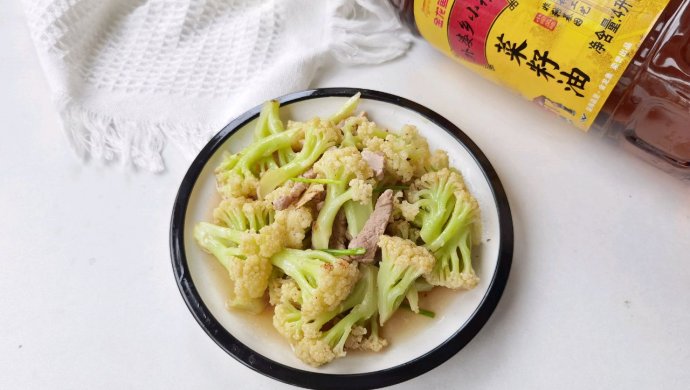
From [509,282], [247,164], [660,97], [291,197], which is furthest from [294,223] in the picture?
[660,97]

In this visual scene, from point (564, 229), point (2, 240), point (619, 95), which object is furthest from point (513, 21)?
point (2, 240)

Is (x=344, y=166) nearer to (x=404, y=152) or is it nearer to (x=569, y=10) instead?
(x=404, y=152)

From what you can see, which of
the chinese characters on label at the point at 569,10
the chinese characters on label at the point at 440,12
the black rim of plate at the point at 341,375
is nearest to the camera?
the black rim of plate at the point at 341,375

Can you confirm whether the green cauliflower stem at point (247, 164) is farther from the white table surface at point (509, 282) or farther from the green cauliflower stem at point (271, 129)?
the white table surface at point (509, 282)

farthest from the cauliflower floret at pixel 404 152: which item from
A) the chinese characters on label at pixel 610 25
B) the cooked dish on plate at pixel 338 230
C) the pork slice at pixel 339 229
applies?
the chinese characters on label at pixel 610 25

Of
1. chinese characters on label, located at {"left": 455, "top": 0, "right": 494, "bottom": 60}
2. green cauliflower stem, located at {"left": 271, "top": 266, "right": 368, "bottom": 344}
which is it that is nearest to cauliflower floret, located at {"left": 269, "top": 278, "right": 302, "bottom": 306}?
green cauliflower stem, located at {"left": 271, "top": 266, "right": 368, "bottom": 344}

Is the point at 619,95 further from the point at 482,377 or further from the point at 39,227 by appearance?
the point at 39,227
